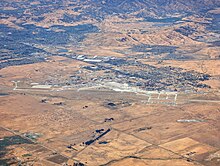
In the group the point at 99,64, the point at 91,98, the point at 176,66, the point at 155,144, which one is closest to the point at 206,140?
the point at 155,144

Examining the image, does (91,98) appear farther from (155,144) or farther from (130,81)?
(155,144)

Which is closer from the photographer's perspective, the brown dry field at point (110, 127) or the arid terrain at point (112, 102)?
the brown dry field at point (110, 127)

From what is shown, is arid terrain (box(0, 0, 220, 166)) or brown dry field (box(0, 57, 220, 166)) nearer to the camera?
brown dry field (box(0, 57, 220, 166))

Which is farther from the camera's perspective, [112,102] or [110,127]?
[112,102]

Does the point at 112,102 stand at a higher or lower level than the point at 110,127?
higher
